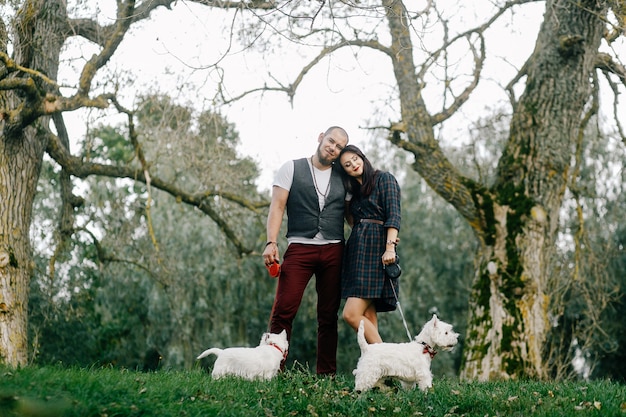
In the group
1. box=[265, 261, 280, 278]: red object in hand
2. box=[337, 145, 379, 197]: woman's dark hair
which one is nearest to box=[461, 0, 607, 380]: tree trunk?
box=[337, 145, 379, 197]: woman's dark hair

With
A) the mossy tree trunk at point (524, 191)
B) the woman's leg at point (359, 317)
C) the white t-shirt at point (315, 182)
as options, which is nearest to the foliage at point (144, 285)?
the mossy tree trunk at point (524, 191)

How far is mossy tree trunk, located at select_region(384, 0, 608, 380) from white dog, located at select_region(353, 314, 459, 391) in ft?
13.8

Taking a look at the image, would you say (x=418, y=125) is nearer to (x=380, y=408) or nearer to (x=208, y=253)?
(x=380, y=408)

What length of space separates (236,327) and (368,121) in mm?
13851

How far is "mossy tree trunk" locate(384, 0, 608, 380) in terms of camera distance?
9828mm

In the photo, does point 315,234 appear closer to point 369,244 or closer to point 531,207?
point 369,244

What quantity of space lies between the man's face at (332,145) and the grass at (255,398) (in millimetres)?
1906

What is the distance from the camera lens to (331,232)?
6641mm

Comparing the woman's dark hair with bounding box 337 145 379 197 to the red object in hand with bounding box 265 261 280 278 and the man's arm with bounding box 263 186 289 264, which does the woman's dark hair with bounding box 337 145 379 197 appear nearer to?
the man's arm with bounding box 263 186 289 264

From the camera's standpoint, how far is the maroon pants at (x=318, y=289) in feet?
21.6

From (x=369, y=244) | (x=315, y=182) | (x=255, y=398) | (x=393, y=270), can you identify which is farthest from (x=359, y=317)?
(x=255, y=398)

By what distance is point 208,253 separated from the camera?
22.0m

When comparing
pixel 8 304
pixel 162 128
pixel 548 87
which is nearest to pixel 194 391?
pixel 8 304

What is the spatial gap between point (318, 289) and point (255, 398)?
6.10 ft
